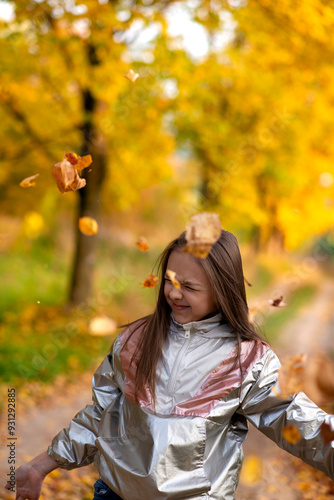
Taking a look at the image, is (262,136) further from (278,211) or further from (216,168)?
(278,211)

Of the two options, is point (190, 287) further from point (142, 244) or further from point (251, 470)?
point (251, 470)

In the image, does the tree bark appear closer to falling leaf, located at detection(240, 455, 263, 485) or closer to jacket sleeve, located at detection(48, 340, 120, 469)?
falling leaf, located at detection(240, 455, 263, 485)

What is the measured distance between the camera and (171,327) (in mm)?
1920

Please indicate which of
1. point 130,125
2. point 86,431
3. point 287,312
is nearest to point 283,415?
point 86,431

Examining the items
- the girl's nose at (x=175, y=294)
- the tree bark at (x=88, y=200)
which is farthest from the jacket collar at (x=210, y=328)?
the tree bark at (x=88, y=200)

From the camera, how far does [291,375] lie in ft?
13.1

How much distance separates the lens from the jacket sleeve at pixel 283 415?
1.59m

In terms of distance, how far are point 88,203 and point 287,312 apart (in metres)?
6.60

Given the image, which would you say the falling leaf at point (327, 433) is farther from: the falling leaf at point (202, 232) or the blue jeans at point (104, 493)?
the blue jeans at point (104, 493)

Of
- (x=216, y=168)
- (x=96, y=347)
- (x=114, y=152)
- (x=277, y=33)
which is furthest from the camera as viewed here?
(x=216, y=168)

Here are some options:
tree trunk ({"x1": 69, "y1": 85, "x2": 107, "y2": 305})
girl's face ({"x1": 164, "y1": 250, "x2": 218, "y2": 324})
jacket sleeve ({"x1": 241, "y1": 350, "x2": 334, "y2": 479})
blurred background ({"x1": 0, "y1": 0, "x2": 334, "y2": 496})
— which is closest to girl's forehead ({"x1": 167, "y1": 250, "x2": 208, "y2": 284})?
girl's face ({"x1": 164, "y1": 250, "x2": 218, "y2": 324})

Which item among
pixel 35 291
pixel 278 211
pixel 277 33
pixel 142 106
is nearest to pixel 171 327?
pixel 277 33

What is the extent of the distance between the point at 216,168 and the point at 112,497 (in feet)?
25.2

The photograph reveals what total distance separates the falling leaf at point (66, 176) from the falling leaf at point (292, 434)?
1207mm
